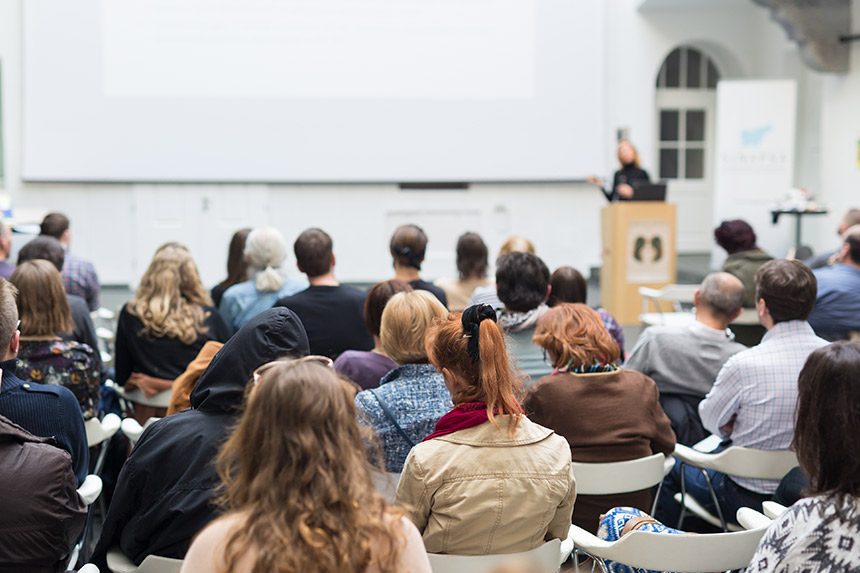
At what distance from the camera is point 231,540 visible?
1.17 m

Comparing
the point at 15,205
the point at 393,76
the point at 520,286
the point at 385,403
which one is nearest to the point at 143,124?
the point at 15,205

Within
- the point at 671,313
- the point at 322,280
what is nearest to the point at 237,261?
the point at 322,280

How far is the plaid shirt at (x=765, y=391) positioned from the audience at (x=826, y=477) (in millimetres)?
1072

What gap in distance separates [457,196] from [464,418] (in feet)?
25.2

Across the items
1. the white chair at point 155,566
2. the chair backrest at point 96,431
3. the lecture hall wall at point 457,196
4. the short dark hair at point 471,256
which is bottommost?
the white chair at point 155,566

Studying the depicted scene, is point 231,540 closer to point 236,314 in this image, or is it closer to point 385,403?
point 385,403

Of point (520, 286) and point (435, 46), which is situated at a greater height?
point (435, 46)

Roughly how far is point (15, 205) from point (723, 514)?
8243 mm

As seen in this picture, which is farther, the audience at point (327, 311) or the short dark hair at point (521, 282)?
the audience at point (327, 311)

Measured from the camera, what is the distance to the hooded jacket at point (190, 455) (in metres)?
1.76

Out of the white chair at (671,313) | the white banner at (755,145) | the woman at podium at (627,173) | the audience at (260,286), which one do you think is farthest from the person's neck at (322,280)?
the white banner at (755,145)

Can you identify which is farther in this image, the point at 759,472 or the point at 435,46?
the point at 435,46

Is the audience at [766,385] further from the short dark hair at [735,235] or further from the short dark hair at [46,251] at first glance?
the short dark hair at [46,251]

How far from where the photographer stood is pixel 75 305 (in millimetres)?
3465
